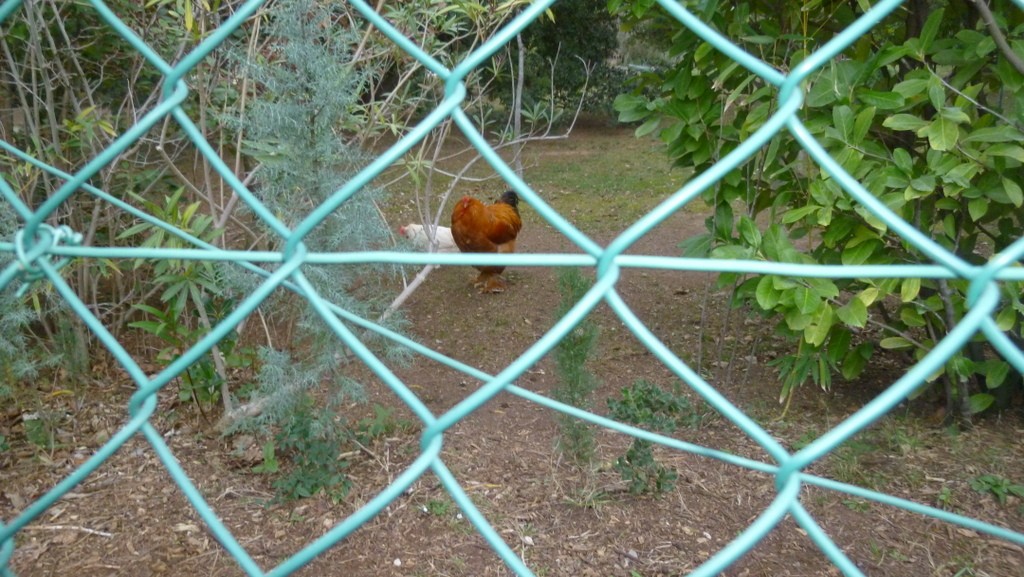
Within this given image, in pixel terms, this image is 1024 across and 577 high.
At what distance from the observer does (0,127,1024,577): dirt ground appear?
85.7 inches

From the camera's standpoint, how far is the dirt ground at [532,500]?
7.14 ft

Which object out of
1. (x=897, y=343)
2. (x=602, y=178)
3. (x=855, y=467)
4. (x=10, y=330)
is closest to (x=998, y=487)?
(x=855, y=467)

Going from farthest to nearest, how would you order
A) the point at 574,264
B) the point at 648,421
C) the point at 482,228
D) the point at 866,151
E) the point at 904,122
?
the point at 482,228
the point at 648,421
the point at 866,151
the point at 904,122
the point at 574,264

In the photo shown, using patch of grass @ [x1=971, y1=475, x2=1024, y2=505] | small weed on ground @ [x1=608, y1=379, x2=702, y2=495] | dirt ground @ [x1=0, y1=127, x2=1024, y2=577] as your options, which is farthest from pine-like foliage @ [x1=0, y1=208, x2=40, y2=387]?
patch of grass @ [x1=971, y1=475, x2=1024, y2=505]

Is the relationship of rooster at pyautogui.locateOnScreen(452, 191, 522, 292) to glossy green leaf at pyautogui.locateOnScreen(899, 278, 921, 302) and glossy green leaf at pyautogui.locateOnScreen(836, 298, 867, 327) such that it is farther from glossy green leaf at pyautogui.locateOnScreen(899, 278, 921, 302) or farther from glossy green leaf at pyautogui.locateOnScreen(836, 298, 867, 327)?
glossy green leaf at pyautogui.locateOnScreen(899, 278, 921, 302)

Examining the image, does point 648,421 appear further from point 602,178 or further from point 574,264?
point 602,178

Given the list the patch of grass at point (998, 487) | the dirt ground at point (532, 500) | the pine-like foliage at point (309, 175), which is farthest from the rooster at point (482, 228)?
the patch of grass at point (998, 487)

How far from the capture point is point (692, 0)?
251 centimetres

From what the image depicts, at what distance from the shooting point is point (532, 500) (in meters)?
2.48

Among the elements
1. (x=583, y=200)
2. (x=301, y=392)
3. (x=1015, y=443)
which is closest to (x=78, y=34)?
(x=301, y=392)

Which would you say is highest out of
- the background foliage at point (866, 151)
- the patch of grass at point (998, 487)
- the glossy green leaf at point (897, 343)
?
the background foliage at point (866, 151)

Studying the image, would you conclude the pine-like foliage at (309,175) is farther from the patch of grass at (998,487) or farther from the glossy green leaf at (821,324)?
the patch of grass at (998,487)

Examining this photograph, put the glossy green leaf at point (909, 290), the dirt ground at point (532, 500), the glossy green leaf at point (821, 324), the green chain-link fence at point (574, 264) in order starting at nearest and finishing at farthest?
Result: the green chain-link fence at point (574, 264) < the dirt ground at point (532, 500) < the glossy green leaf at point (909, 290) < the glossy green leaf at point (821, 324)

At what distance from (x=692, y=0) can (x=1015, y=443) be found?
1.84 meters
